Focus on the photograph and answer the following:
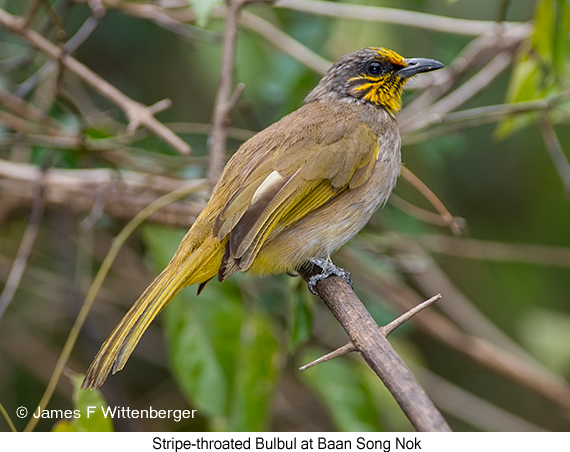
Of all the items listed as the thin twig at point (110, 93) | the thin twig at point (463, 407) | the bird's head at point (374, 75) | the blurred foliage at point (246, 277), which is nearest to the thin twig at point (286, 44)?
the blurred foliage at point (246, 277)

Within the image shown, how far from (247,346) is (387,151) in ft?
3.67

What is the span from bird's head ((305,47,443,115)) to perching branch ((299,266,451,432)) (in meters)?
1.06

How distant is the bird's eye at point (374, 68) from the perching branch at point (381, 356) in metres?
1.16

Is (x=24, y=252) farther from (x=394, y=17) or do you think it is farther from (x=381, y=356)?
(x=394, y=17)

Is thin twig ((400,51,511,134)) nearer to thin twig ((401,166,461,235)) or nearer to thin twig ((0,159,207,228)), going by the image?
thin twig ((401,166,461,235))

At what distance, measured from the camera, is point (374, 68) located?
10.0 feet

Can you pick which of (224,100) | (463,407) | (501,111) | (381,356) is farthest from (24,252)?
(463,407)

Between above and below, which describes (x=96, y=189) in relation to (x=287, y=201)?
above

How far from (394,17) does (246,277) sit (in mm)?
1536

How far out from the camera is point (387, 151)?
2.80 m

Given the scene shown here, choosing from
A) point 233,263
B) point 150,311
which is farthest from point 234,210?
point 150,311

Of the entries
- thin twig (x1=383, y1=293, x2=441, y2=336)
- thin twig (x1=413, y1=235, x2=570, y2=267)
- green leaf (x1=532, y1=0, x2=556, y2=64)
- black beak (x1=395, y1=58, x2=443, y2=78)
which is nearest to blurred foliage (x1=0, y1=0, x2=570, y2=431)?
green leaf (x1=532, y1=0, x2=556, y2=64)

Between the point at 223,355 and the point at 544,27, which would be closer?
the point at 544,27
